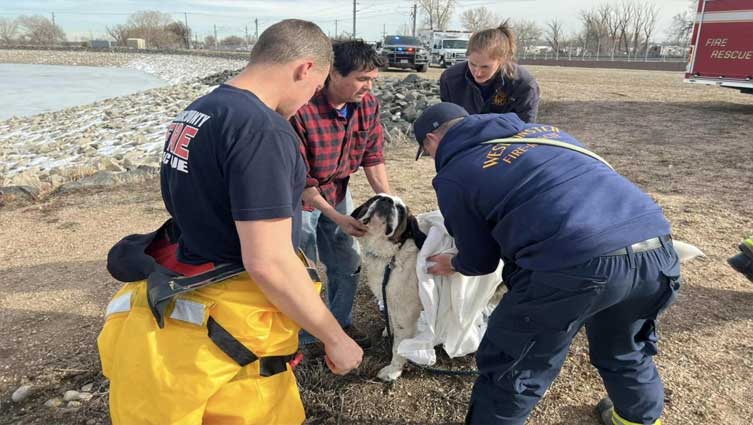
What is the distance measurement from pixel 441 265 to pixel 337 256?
2.76 ft

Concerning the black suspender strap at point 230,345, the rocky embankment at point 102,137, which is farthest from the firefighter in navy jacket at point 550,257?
the rocky embankment at point 102,137

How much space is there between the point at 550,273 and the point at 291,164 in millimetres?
1108

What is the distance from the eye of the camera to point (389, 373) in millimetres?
3188

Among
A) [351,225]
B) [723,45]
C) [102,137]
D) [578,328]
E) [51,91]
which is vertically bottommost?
[102,137]

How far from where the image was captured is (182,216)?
1.67 metres

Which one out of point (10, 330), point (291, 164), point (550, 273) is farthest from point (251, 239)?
point (10, 330)

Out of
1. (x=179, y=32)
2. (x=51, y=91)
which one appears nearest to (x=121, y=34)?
(x=179, y=32)

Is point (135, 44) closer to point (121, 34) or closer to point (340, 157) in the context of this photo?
point (121, 34)

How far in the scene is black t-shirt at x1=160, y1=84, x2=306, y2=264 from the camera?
146 centimetres

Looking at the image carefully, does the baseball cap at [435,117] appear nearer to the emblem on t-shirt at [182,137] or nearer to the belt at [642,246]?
the belt at [642,246]

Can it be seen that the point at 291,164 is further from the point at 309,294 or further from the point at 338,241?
the point at 338,241

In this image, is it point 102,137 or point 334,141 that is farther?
point 102,137

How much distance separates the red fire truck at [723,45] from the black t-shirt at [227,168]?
45.3 feet

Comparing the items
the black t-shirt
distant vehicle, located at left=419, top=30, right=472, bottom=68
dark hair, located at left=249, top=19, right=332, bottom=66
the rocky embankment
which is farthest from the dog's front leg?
distant vehicle, located at left=419, top=30, right=472, bottom=68
